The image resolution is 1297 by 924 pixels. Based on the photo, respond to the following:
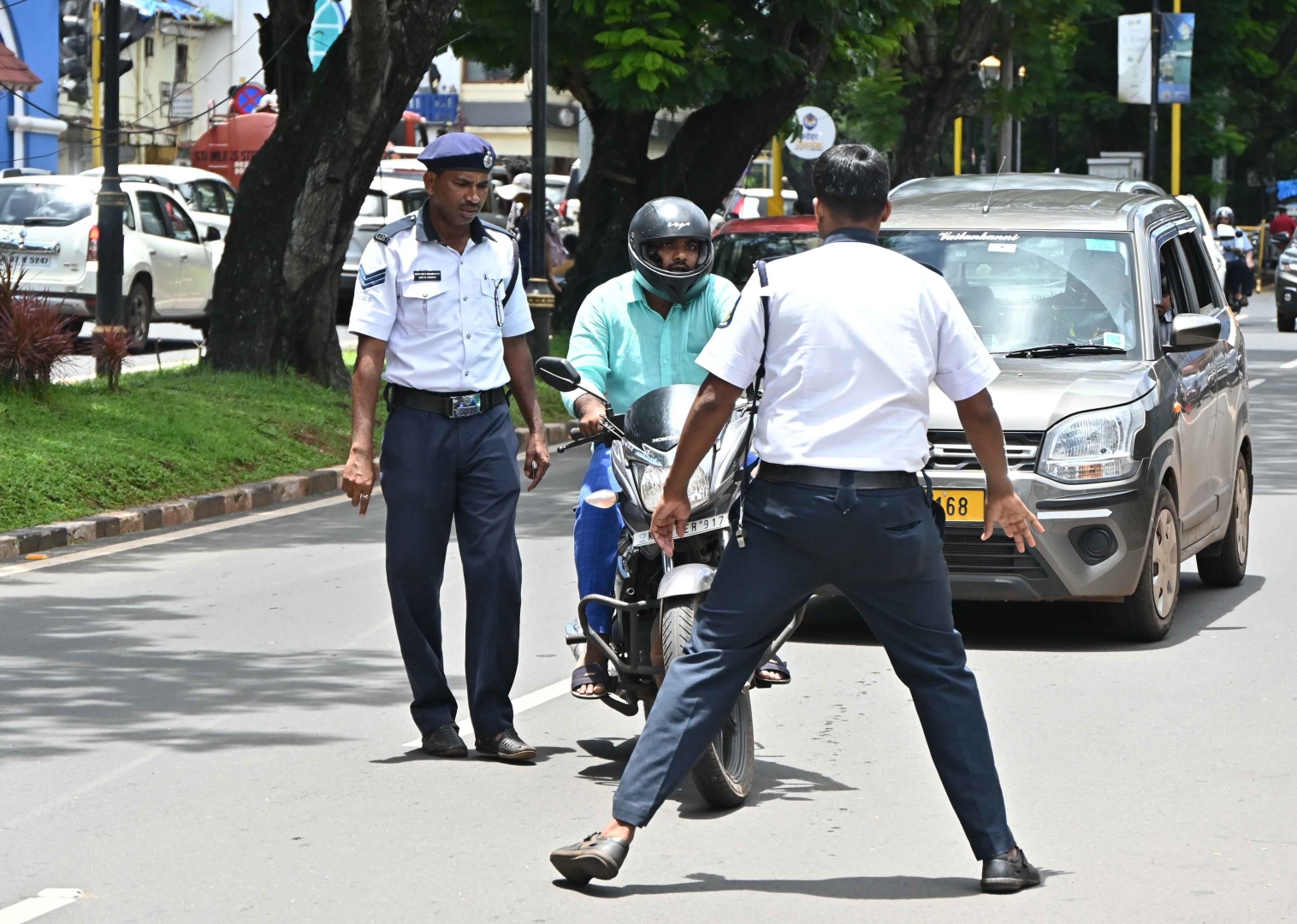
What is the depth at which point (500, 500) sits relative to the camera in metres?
6.70

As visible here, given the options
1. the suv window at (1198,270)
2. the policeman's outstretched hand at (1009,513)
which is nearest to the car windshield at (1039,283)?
the suv window at (1198,270)

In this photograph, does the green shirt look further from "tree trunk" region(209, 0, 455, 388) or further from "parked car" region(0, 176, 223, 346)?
"parked car" region(0, 176, 223, 346)

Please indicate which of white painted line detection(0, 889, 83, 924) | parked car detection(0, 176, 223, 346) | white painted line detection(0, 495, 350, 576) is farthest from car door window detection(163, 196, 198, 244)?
white painted line detection(0, 889, 83, 924)

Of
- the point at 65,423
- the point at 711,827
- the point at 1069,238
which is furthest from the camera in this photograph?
the point at 65,423

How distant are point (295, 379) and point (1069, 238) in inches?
334

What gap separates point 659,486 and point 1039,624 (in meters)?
3.76

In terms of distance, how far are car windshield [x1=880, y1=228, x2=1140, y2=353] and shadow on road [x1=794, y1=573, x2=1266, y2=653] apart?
3.86 ft

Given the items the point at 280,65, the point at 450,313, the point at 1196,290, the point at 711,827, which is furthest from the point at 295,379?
the point at 711,827

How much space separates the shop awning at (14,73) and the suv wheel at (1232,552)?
3253cm

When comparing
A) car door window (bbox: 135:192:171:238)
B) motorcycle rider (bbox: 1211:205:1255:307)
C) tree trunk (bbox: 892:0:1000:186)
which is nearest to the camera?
car door window (bbox: 135:192:171:238)

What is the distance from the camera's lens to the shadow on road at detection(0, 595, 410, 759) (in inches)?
275

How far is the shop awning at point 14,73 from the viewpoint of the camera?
39.4m

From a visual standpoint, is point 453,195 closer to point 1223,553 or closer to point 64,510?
point 1223,553

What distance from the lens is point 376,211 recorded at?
30.1 m
